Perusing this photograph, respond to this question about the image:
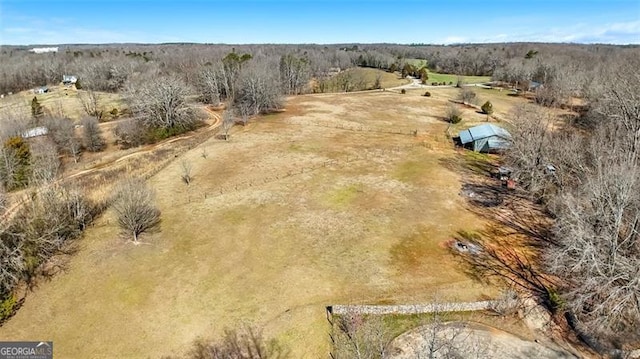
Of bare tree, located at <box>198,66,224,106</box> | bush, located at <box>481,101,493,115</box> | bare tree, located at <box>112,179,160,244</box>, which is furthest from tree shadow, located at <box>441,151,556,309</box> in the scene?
bare tree, located at <box>198,66,224,106</box>

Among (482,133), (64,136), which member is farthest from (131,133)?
(482,133)

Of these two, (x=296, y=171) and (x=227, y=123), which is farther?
(x=227, y=123)

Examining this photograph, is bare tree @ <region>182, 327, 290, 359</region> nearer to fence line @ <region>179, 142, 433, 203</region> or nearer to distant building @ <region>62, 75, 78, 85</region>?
fence line @ <region>179, 142, 433, 203</region>

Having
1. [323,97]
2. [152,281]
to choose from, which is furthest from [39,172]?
[323,97]

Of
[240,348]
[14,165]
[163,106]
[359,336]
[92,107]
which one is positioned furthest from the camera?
[92,107]

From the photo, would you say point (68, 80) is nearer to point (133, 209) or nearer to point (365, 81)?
point (365, 81)

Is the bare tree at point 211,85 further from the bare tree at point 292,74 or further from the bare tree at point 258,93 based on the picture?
the bare tree at point 292,74
